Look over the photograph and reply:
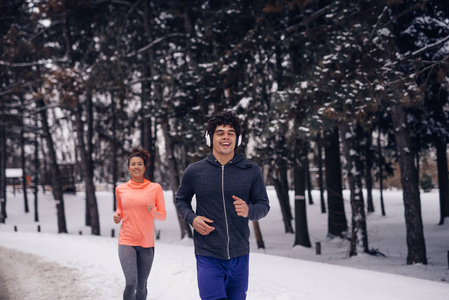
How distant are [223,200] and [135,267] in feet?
7.03

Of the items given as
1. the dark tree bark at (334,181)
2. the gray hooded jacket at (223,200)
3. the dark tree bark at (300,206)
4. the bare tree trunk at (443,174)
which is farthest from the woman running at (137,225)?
the bare tree trunk at (443,174)

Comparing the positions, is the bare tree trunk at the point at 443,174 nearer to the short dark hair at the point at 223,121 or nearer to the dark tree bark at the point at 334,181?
the dark tree bark at the point at 334,181

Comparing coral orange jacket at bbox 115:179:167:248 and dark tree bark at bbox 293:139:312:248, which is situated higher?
coral orange jacket at bbox 115:179:167:248

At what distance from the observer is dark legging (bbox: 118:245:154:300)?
4934 millimetres

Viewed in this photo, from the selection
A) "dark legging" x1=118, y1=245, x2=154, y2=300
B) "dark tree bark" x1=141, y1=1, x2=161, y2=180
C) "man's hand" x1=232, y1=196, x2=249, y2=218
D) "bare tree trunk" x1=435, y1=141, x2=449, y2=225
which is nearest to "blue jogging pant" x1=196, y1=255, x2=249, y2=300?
"man's hand" x1=232, y1=196, x2=249, y2=218

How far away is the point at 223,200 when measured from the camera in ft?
11.1

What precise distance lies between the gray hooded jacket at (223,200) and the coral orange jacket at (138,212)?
1.74 metres

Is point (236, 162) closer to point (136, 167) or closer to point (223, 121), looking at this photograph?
point (223, 121)

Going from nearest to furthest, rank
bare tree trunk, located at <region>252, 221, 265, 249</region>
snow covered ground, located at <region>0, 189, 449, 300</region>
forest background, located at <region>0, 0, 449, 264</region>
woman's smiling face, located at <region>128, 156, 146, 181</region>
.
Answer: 1. woman's smiling face, located at <region>128, 156, 146, 181</region>
2. snow covered ground, located at <region>0, 189, 449, 300</region>
3. forest background, located at <region>0, 0, 449, 264</region>
4. bare tree trunk, located at <region>252, 221, 265, 249</region>

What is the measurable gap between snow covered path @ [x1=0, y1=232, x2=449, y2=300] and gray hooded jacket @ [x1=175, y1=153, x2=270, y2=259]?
3.01 meters

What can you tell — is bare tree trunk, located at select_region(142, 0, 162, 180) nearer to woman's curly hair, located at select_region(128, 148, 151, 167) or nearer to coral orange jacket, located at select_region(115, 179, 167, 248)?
woman's curly hair, located at select_region(128, 148, 151, 167)

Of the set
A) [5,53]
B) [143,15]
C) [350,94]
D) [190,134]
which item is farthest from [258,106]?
[5,53]

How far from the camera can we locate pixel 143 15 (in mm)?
19234

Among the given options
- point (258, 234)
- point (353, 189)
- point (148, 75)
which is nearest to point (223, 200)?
point (353, 189)
